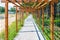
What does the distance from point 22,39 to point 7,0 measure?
5.86 m

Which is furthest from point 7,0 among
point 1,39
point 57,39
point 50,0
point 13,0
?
point 1,39

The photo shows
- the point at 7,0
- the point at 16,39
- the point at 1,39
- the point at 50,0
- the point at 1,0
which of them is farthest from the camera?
the point at 16,39

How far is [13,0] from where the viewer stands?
8461 millimetres

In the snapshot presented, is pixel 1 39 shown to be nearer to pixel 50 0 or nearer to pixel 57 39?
pixel 57 39

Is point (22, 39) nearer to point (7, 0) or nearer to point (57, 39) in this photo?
point (57, 39)

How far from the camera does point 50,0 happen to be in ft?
23.2

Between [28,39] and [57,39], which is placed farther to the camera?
[28,39]

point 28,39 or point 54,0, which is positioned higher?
point 54,0

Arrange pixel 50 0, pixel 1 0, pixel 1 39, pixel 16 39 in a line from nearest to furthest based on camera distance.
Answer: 1. pixel 50 0
2. pixel 1 0
3. pixel 1 39
4. pixel 16 39

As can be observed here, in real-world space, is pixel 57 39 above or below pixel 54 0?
below

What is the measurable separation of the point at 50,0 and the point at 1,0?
2.68 meters

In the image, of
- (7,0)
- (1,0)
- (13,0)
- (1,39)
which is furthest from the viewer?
(1,39)

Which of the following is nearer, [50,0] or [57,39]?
[50,0]

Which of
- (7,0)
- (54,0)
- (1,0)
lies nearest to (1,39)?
(1,0)
